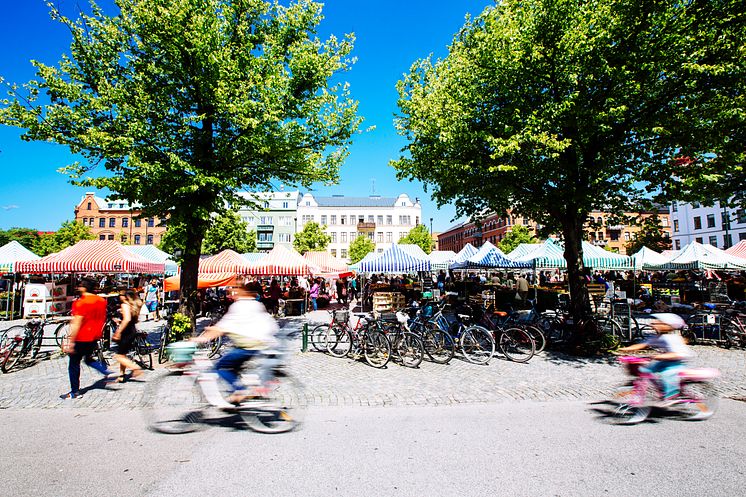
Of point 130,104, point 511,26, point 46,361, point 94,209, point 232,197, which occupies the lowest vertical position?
point 46,361

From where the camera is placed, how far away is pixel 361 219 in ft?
271

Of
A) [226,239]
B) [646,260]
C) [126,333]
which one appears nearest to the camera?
[126,333]

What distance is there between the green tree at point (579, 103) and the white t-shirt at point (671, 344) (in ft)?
15.4

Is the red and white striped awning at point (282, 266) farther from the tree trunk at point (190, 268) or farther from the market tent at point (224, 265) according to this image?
the tree trunk at point (190, 268)

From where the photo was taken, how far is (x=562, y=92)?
30.8 ft

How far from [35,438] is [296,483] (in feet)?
11.6

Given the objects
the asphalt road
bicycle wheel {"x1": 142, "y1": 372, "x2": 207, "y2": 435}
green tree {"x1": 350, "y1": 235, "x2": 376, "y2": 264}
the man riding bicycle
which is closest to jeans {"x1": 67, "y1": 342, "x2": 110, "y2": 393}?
the asphalt road

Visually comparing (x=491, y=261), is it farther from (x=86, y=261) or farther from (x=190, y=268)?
(x=86, y=261)

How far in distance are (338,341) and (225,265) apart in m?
12.8

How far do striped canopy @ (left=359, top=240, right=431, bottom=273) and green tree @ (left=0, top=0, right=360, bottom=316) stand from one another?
29.1 ft

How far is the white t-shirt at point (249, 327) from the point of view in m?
5.16

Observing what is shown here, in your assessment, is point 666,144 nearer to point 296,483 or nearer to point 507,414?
point 507,414

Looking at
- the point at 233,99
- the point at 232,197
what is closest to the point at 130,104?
the point at 233,99

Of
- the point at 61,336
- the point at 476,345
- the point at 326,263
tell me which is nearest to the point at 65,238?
the point at 326,263
